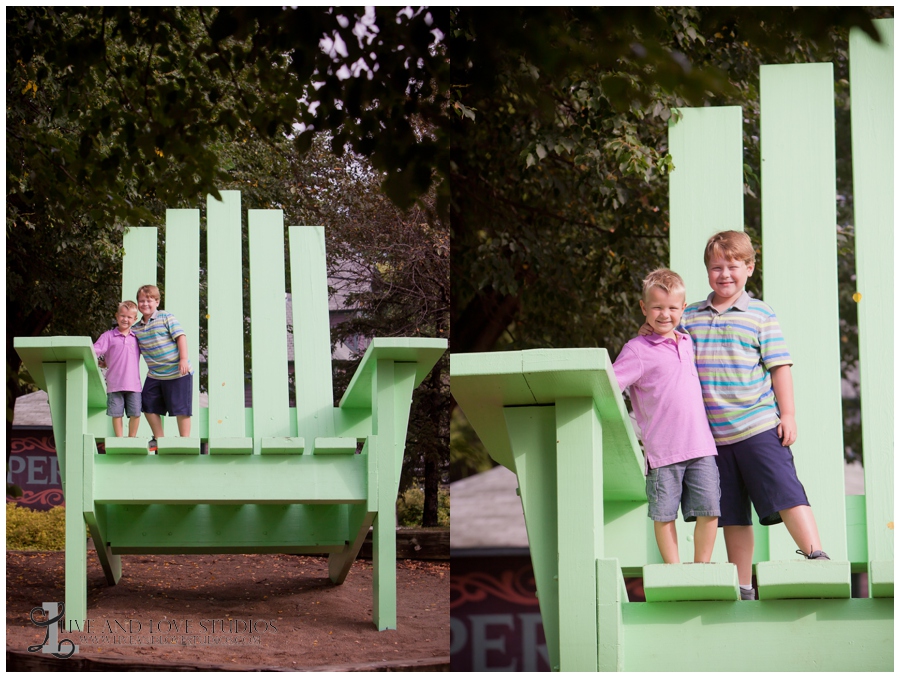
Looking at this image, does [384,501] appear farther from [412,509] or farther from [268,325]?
[268,325]

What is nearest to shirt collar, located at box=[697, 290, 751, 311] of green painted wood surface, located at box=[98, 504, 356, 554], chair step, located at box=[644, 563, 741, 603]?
chair step, located at box=[644, 563, 741, 603]

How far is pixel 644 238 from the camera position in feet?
13.0

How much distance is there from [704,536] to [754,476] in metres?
0.18

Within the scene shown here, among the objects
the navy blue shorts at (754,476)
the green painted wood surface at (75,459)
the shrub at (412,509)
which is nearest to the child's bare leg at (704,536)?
the navy blue shorts at (754,476)

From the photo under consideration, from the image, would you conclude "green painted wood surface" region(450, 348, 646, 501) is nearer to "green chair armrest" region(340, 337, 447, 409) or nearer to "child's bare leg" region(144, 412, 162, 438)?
"green chair armrest" region(340, 337, 447, 409)

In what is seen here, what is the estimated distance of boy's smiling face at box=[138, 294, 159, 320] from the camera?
7.63 ft

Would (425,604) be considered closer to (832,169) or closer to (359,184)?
(359,184)

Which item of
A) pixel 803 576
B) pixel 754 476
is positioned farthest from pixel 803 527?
pixel 803 576

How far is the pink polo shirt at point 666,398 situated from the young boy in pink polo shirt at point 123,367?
1.17 meters

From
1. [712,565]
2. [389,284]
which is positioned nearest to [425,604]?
[389,284]

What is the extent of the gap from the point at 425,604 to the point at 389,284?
2.65ft

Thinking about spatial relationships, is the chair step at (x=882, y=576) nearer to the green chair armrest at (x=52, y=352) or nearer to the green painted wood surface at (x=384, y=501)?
the green painted wood surface at (x=384, y=501)

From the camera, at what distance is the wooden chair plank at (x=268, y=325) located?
2.36 metres

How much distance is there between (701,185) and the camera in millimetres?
2031
